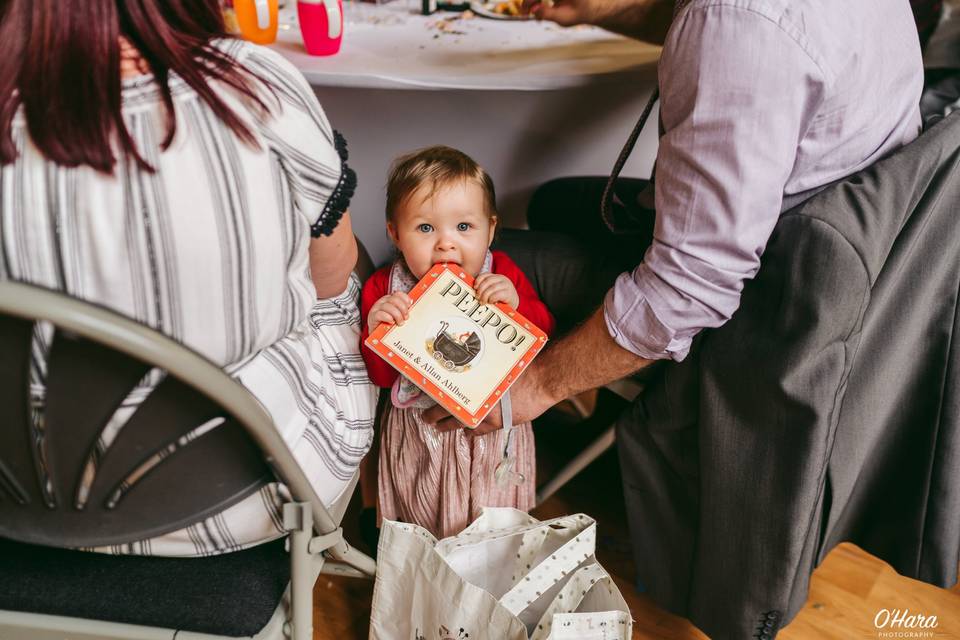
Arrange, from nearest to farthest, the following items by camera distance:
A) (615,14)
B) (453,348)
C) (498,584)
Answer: (453,348) → (498,584) → (615,14)

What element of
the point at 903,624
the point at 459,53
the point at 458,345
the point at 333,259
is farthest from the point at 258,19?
the point at 903,624

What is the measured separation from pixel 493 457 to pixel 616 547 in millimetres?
504

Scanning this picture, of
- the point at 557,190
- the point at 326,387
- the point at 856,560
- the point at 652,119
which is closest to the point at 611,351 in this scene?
the point at 326,387

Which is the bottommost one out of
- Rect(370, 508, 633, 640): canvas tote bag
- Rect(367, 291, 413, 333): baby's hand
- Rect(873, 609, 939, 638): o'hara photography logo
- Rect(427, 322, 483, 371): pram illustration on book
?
Rect(873, 609, 939, 638): o'hara photography logo

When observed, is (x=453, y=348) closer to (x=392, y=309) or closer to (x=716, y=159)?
(x=392, y=309)

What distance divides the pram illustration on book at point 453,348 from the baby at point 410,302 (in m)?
0.06

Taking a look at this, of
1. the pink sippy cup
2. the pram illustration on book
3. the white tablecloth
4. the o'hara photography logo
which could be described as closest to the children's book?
the pram illustration on book

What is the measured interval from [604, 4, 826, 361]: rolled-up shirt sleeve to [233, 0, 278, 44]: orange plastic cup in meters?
0.82

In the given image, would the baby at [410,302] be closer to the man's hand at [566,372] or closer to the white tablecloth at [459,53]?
the man's hand at [566,372]

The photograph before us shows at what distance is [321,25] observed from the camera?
129 centimetres

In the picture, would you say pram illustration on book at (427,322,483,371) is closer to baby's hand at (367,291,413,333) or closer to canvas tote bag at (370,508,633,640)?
baby's hand at (367,291,413,333)

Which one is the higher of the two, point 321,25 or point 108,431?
point 321,25

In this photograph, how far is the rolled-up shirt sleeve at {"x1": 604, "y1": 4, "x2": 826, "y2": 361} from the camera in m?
0.80

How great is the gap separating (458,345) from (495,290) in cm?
11
